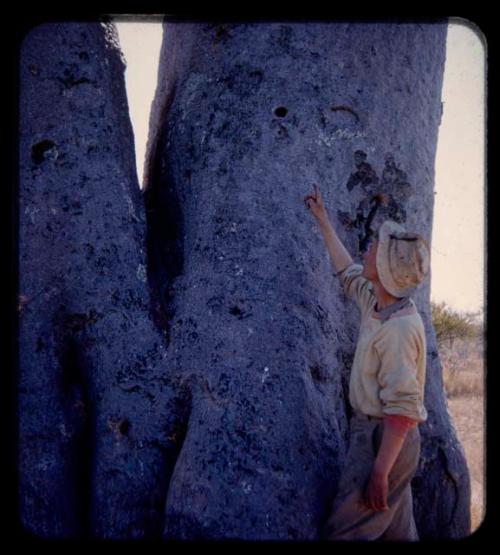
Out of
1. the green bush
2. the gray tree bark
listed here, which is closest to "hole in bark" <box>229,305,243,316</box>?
the gray tree bark


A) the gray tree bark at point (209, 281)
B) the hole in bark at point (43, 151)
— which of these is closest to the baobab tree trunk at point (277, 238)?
the gray tree bark at point (209, 281)

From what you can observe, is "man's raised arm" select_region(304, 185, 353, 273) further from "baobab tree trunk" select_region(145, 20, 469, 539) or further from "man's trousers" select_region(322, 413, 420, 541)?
"man's trousers" select_region(322, 413, 420, 541)

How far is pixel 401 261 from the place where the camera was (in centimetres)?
212

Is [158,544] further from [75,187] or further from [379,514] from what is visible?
[75,187]

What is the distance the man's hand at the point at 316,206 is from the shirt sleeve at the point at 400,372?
2.03ft

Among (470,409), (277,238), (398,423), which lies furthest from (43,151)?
(470,409)

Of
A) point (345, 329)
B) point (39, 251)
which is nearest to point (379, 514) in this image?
point (345, 329)

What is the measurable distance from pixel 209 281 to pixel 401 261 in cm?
79

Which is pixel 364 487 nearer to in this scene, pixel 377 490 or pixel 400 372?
pixel 377 490

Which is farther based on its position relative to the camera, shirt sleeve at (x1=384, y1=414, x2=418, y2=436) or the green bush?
the green bush

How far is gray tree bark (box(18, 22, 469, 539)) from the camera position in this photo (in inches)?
90.5

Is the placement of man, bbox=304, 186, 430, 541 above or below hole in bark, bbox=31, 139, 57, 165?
below

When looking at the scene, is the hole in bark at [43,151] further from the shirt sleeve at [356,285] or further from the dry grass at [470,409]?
the dry grass at [470,409]
